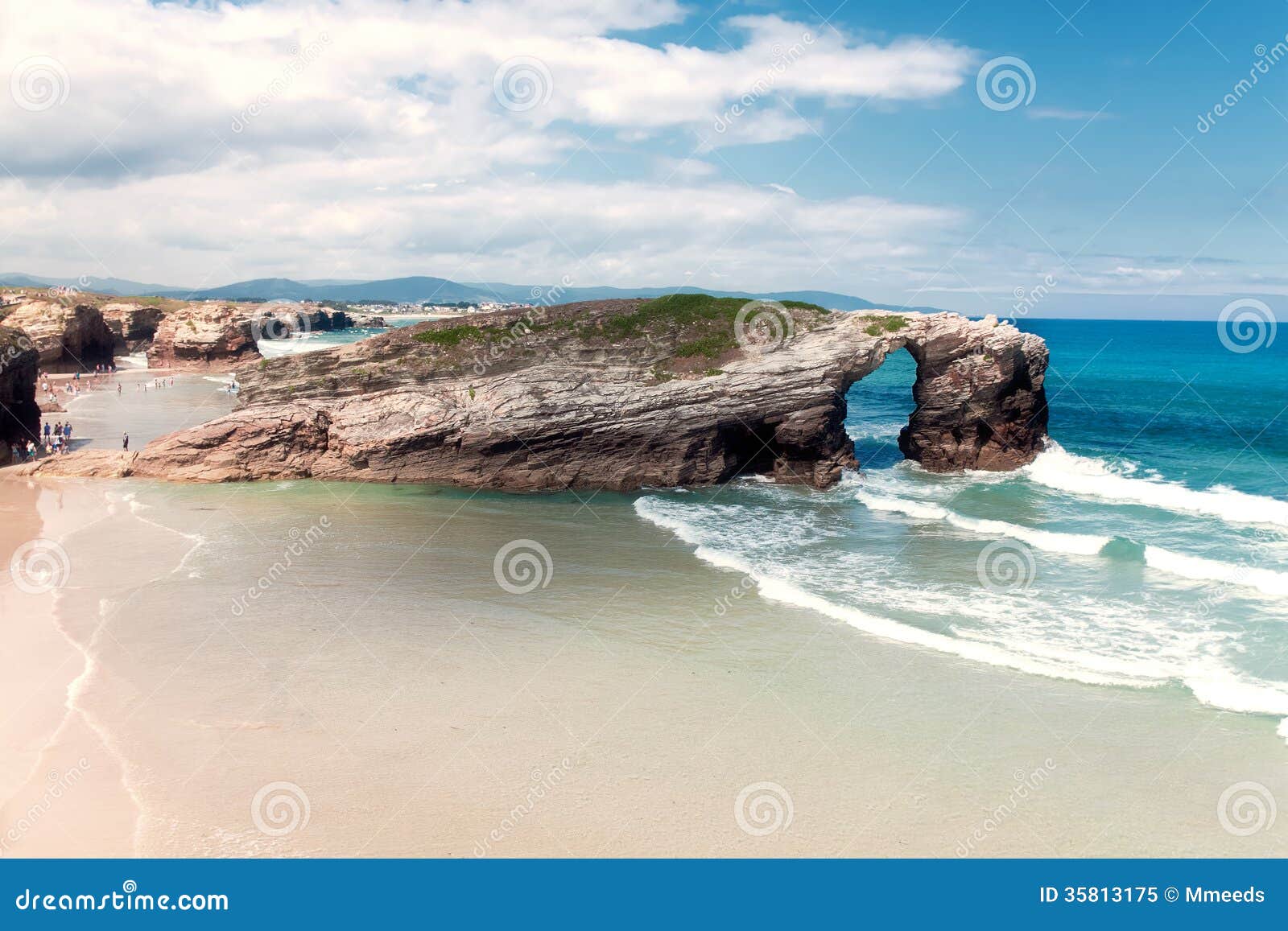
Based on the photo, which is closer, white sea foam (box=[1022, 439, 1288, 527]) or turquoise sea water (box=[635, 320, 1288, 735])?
turquoise sea water (box=[635, 320, 1288, 735])

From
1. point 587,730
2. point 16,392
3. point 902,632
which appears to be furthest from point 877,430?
point 16,392

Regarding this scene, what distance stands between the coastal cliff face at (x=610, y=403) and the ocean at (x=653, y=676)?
2486 millimetres

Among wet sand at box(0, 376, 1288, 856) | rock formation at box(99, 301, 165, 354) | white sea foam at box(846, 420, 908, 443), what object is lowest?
wet sand at box(0, 376, 1288, 856)

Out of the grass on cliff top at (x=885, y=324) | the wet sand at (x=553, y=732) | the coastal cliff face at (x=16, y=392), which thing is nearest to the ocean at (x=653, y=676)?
the wet sand at (x=553, y=732)

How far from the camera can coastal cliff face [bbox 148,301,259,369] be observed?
253 feet

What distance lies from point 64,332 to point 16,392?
1586 inches

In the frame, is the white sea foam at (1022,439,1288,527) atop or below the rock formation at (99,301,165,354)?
below

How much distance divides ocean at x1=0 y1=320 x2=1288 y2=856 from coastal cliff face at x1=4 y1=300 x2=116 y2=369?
4673cm

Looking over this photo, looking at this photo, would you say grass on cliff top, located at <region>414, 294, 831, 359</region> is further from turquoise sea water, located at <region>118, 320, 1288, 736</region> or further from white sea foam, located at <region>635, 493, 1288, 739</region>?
white sea foam, located at <region>635, 493, 1288, 739</region>

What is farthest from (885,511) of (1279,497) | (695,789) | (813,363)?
(695,789)

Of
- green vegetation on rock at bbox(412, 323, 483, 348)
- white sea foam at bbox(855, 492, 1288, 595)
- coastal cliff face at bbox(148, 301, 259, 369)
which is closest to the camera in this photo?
white sea foam at bbox(855, 492, 1288, 595)

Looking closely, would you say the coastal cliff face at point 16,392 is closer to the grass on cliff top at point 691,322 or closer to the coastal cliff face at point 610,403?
the coastal cliff face at point 610,403

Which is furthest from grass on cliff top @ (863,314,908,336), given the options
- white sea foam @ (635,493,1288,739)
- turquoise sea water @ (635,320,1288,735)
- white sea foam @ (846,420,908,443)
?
white sea foam @ (635,493,1288,739)

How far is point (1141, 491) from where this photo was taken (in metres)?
26.9
